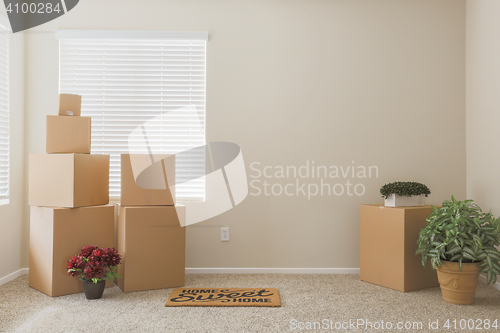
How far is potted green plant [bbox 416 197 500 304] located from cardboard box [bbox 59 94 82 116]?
8.24 feet

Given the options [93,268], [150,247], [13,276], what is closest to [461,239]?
[150,247]

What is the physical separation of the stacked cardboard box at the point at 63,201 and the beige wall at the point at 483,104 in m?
2.87

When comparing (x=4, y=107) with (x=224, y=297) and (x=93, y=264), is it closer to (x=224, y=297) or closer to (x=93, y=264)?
(x=93, y=264)

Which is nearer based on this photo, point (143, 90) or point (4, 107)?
point (4, 107)

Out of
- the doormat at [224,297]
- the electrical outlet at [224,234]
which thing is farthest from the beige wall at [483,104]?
the electrical outlet at [224,234]

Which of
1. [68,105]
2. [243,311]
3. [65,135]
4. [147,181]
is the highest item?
[68,105]

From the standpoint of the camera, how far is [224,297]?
7.76ft

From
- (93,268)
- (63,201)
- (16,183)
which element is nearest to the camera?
(93,268)

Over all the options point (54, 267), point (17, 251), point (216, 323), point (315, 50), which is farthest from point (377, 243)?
point (17, 251)

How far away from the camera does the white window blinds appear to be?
2.69m

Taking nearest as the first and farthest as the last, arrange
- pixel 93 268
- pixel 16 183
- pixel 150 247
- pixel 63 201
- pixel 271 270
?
pixel 93 268 → pixel 63 201 → pixel 150 247 → pixel 16 183 → pixel 271 270

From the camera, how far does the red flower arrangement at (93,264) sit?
2.27 meters

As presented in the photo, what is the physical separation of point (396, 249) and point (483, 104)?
4.43 feet

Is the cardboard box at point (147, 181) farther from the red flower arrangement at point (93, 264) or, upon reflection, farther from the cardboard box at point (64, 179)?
the red flower arrangement at point (93, 264)
